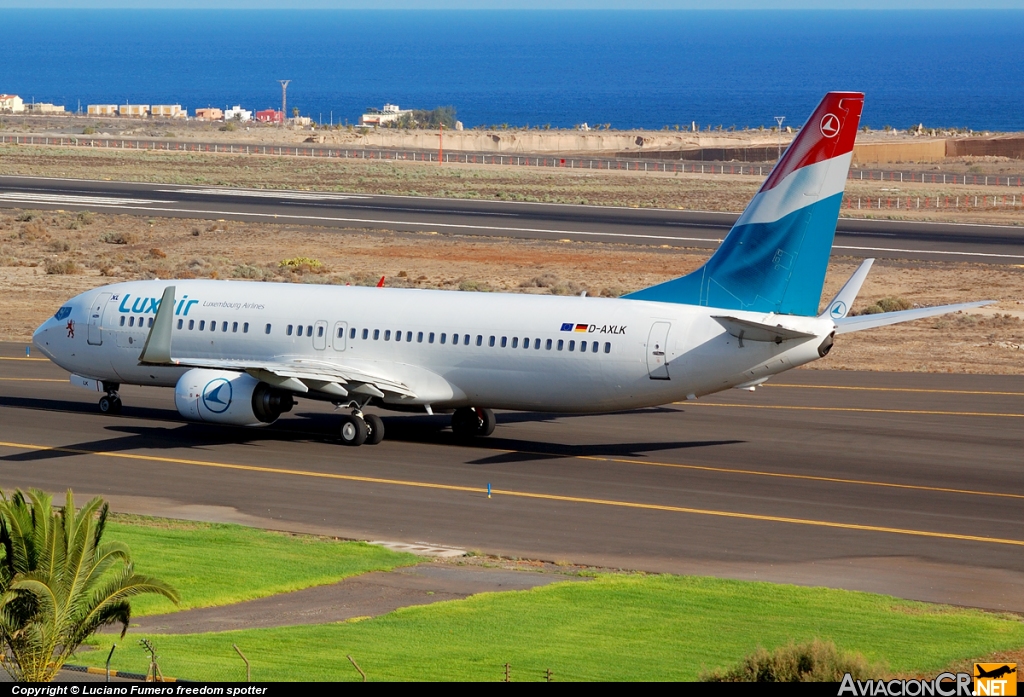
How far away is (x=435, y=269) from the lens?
76.0 m

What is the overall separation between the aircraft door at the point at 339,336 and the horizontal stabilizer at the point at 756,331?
10.6m

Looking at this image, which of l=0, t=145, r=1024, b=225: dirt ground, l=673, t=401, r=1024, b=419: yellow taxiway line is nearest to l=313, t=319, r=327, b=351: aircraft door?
l=673, t=401, r=1024, b=419: yellow taxiway line

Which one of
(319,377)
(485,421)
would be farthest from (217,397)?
(485,421)

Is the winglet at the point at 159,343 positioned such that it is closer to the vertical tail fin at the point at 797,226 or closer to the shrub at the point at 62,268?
the vertical tail fin at the point at 797,226

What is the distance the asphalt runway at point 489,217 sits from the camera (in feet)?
281

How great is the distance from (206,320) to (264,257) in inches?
1551

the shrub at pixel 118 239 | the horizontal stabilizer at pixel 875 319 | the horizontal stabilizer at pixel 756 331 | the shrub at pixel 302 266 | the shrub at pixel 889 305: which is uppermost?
the shrub at pixel 118 239

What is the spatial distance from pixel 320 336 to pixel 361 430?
115 inches

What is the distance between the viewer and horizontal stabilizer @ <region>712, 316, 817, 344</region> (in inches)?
1357

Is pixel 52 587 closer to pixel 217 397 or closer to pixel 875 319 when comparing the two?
pixel 217 397

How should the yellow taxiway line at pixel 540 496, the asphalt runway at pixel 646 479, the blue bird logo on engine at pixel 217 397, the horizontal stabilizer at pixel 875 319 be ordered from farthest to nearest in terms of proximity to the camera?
the blue bird logo on engine at pixel 217 397, the horizontal stabilizer at pixel 875 319, the yellow taxiway line at pixel 540 496, the asphalt runway at pixel 646 479

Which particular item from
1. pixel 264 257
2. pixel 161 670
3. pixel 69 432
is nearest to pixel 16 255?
pixel 264 257

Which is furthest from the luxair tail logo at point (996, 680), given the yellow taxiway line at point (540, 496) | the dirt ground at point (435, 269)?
the dirt ground at point (435, 269)

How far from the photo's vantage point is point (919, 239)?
8825 cm
